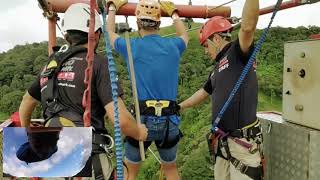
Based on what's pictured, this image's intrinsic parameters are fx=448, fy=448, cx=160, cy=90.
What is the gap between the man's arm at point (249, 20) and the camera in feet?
9.82

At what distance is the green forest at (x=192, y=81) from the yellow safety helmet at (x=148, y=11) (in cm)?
1327

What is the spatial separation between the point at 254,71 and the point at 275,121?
0.55 metres

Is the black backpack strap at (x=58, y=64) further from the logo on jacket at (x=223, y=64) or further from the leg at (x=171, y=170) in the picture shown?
the leg at (x=171, y=170)

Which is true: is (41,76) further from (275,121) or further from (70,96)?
(275,121)

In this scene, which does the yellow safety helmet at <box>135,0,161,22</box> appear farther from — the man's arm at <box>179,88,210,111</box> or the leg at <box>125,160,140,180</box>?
the leg at <box>125,160,140,180</box>

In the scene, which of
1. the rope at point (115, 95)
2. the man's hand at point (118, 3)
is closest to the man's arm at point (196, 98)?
the man's hand at point (118, 3)

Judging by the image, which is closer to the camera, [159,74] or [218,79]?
[218,79]

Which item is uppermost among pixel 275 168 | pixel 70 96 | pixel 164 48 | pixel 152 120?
pixel 164 48

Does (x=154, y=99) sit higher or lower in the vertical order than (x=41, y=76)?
lower

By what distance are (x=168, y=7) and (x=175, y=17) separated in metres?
0.13

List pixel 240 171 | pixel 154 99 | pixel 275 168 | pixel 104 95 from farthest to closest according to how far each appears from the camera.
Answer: pixel 154 99 < pixel 275 168 < pixel 240 171 < pixel 104 95

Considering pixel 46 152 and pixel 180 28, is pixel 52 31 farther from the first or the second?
pixel 46 152

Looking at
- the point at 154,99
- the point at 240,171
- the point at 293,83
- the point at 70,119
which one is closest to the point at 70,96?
the point at 70,119

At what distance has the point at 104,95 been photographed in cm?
297
